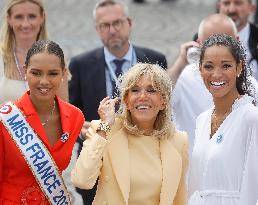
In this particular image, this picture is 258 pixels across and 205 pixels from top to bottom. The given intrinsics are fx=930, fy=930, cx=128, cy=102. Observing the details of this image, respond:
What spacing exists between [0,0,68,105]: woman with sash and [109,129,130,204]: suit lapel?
1208mm

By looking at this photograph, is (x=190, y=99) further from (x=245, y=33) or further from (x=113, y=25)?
(x=245, y=33)

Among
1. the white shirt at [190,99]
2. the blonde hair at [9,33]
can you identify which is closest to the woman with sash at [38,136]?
the blonde hair at [9,33]

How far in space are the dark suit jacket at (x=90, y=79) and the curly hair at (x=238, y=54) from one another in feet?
5.58

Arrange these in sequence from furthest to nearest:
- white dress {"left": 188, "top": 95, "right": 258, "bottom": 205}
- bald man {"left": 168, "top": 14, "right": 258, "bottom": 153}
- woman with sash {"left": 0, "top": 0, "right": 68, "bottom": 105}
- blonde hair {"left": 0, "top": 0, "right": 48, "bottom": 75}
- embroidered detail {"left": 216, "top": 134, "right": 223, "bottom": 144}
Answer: bald man {"left": 168, "top": 14, "right": 258, "bottom": 153}, blonde hair {"left": 0, "top": 0, "right": 48, "bottom": 75}, woman with sash {"left": 0, "top": 0, "right": 68, "bottom": 105}, embroidered detail {"left": 216, "top": 134, "right": 223, "bottom": 144}, white dress {"left": 188, "top": 95, "right": 258, "bottom": 205}

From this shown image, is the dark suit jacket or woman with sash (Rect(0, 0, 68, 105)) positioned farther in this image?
the dark suit jacket

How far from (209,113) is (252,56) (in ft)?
6.08

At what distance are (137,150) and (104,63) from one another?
85.4 inches

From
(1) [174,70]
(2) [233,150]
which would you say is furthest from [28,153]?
(1) [174,70]

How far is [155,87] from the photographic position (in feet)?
18.1

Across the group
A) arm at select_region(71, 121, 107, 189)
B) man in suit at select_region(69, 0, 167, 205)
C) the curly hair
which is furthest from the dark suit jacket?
arm at select_region(71, 121, 107, 189)

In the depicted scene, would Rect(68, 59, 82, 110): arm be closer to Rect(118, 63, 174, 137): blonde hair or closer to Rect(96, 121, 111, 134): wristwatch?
Rect(118, 63, 174, 137): blonde hair

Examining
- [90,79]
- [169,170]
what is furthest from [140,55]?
[169,170]

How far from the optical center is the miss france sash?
17.8 feet

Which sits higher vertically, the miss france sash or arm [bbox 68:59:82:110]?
arm [bbox 68:59:82:110]
